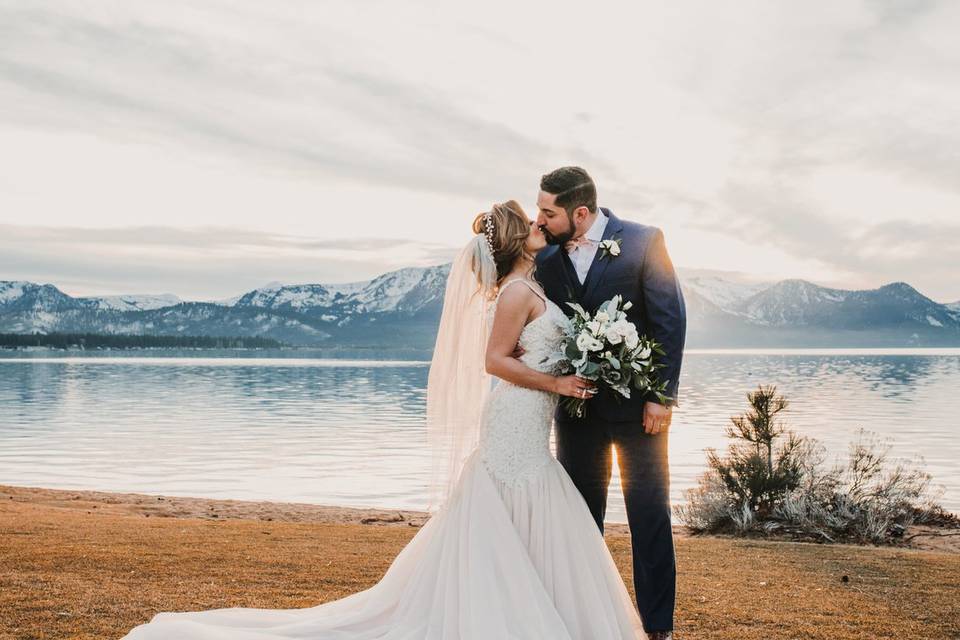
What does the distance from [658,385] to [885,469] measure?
19.7 m

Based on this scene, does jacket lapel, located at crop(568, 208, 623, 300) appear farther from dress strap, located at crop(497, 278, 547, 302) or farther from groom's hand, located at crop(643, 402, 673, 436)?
groom's hand, located at crop(643, 402, 673, 436)

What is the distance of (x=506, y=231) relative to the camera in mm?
4418

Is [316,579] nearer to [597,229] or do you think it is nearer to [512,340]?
[512,340]

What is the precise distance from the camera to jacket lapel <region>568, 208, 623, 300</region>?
4402 millimetres

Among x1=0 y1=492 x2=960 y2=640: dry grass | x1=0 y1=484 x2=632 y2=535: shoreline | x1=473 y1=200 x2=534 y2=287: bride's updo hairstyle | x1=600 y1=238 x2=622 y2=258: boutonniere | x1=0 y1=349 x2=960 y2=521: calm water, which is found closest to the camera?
x1=600 y1=238 x2=622 y2=258: boutonniere

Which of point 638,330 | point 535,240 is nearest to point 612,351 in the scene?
point 638,330

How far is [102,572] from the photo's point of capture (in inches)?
285

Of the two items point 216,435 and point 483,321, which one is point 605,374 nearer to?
point 483,321

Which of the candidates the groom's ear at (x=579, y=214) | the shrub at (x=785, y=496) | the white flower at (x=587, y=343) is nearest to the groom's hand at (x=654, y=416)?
the white flower at (x=587, y=343)

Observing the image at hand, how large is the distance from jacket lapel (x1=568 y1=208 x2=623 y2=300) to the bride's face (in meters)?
0.27

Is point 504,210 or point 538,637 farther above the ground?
point 504,210

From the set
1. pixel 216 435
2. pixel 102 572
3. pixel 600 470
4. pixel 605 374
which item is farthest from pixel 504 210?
pixel 216 435

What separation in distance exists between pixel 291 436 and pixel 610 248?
29.8 meters

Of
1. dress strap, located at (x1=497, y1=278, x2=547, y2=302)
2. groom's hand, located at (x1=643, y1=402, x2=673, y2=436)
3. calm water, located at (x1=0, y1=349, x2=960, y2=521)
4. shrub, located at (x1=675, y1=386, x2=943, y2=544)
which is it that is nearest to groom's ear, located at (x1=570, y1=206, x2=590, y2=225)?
dress strap, located at (x1=497, y1=278, x2=547, y2=302)
